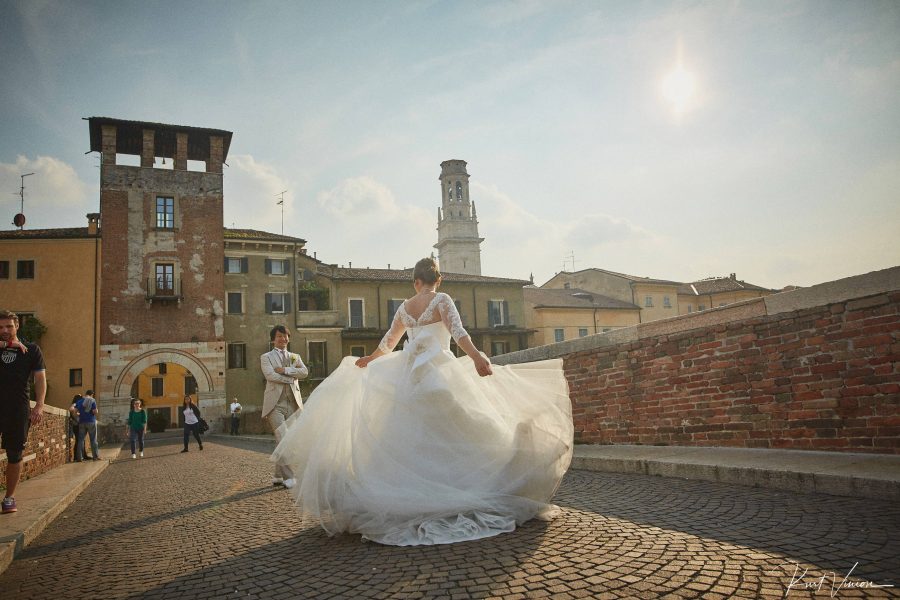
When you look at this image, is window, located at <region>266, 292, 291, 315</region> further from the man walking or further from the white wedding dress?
the white wedding dress

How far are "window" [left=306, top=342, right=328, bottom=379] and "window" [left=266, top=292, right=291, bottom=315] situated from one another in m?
3.04

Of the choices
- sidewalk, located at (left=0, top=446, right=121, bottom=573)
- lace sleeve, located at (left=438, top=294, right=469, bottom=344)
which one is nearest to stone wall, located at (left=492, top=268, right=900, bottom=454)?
lace sleeve, located at (left=438, top=294, right=469, bottom=344)

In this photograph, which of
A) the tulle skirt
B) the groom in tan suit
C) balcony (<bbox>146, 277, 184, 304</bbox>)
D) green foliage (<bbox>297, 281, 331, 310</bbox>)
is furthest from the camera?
green foliage (<bbox>297, 281, 331, 310</bbox>)

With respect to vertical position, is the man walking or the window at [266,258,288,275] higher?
the window at [266,258,288,275]

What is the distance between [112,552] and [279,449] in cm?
137

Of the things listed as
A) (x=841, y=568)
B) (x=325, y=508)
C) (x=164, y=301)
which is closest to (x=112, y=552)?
(x=325, y=508)

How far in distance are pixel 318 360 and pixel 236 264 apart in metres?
8.73

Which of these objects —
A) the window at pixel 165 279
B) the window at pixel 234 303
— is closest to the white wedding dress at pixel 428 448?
the window at pixel 165 279

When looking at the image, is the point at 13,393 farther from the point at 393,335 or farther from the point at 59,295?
the point at 59,295

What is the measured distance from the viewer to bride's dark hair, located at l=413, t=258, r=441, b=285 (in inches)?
180

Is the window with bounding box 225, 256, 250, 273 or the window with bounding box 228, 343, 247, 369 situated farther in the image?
the window with bounding box 225, 256, 250, 273

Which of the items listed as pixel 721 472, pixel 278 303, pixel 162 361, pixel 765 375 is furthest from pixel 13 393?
pixel 278 303

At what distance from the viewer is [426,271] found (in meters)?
4.59

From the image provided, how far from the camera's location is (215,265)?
3291cm
